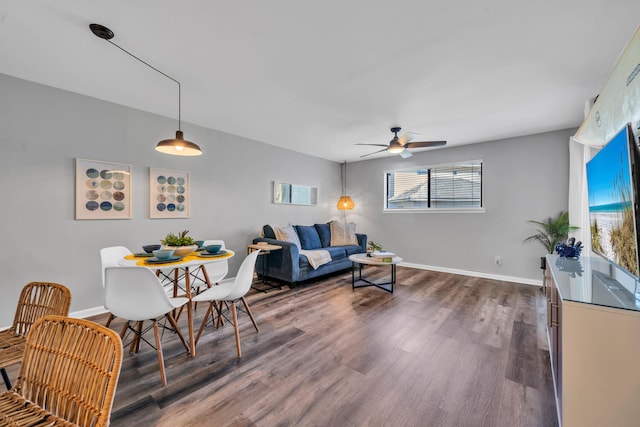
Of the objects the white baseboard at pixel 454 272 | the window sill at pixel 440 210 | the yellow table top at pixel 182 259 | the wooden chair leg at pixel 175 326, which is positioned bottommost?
the white baseboard at pixel 454 272

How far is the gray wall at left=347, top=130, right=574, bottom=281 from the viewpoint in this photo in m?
4.11

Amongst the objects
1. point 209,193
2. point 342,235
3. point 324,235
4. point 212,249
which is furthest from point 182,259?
point 342,235

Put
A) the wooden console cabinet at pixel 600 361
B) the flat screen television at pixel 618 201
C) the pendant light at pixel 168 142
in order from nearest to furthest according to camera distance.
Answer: the wooden console cabinet at pixel 600 361, the flat screen television at pixel 618 201, the pendant light at pixel 168 142

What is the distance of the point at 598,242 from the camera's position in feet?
6.20

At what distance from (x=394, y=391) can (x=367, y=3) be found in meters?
2.61

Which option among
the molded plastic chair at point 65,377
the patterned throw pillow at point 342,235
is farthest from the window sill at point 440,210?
the molded plastic chair at point 65,377

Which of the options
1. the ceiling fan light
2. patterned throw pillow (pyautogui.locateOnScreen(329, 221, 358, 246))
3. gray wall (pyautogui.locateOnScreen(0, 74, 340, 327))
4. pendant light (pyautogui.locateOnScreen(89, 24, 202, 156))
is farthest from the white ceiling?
patterned throw pillow (pyautogui.locateOnScreen(329, 221, 358, 246))

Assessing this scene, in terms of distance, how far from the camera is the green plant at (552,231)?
3.83m

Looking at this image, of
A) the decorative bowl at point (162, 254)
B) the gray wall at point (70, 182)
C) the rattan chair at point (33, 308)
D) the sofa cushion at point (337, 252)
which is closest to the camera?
the rattan chair at point (33, 308)

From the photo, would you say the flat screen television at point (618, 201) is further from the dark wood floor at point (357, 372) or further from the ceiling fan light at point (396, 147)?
the ceiling fan light at point (396, 147)

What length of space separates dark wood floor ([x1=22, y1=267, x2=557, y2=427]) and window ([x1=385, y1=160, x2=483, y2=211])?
7.85ft

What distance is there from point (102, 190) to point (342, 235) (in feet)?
13.0

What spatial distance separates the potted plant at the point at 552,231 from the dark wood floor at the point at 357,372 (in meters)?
1.42

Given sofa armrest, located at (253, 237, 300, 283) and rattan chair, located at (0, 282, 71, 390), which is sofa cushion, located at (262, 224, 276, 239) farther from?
rattan chair, located at (0, 282, 71, 390)
